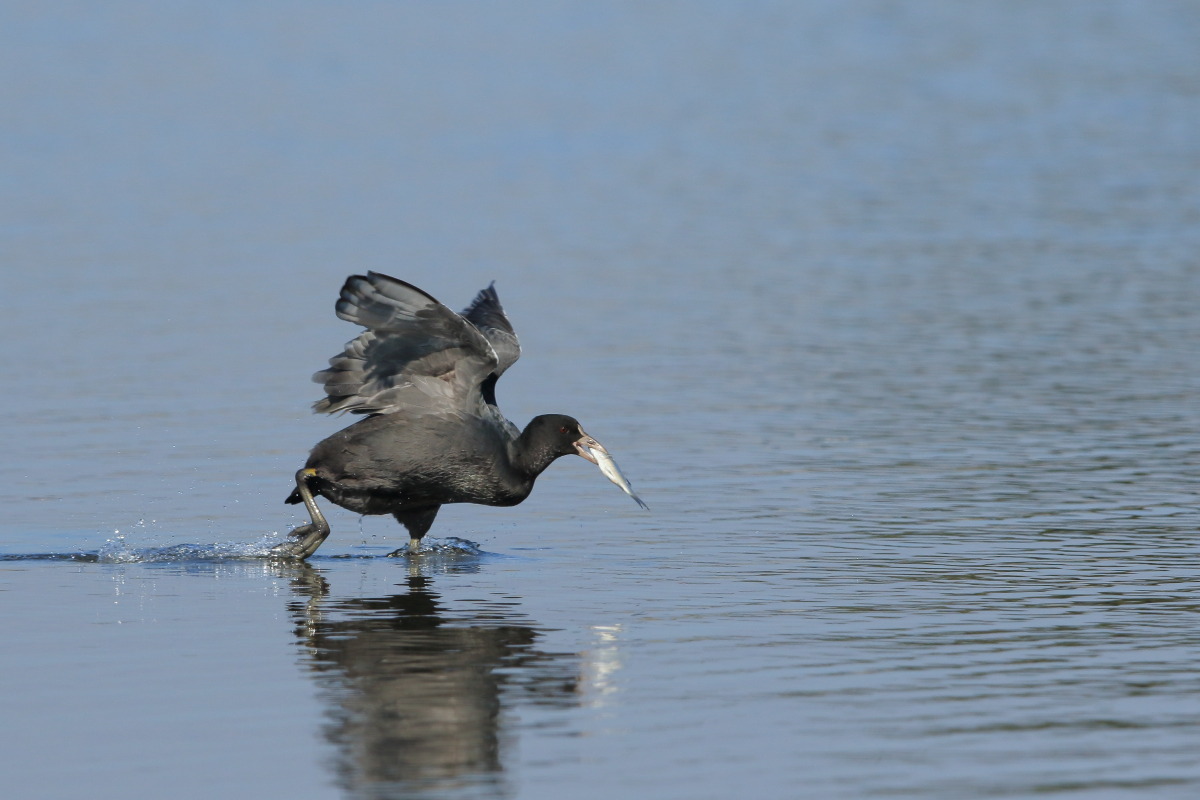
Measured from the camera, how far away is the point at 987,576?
10844mm

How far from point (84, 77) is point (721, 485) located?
40.2 metres

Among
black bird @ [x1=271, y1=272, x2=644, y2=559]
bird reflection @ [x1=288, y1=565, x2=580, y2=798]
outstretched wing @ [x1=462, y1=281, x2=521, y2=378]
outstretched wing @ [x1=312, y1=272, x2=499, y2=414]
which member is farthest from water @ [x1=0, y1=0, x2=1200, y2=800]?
outstretched wing @ [x1=462, y1=281, x2=521, y2=378]

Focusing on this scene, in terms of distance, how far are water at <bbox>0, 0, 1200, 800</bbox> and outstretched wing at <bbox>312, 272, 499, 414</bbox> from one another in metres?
1.00

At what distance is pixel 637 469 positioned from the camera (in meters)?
14.6

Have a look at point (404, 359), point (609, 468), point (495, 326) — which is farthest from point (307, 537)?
point (495, 326)

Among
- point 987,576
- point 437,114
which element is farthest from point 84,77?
point 987,576

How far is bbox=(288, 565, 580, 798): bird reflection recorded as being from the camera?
736cm

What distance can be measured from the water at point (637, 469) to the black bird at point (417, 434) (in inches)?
15.0

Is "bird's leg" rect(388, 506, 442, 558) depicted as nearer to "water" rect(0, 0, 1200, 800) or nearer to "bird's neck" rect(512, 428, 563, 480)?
"water" rect(0, 0, 1200, 800)

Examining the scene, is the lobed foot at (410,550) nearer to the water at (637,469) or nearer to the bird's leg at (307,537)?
the water at (637,469)

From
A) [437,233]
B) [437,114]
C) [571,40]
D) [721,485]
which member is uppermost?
[571,40]

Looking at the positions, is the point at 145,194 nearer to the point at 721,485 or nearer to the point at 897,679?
Result: the point at 721,485

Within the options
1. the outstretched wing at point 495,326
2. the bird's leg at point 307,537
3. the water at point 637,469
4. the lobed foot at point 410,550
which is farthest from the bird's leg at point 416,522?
the outstretched wing at point 495,326

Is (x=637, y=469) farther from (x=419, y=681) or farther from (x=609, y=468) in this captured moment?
(x=419, y=681)
